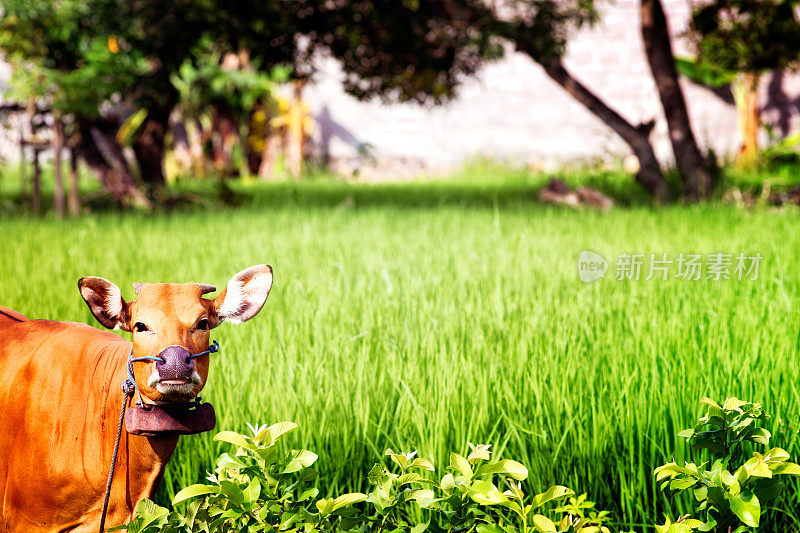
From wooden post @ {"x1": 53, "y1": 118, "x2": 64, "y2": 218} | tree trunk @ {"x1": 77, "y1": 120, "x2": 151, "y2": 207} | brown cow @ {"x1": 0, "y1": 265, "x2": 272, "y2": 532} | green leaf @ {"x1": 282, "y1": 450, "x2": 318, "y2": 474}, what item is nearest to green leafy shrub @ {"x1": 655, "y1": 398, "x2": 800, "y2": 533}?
green leaf @ {"x1": 282, "y1": 450, "x2": 318, "y2": 474}

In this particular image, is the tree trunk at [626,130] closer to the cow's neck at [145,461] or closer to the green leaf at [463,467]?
the green leaf at [463,467]

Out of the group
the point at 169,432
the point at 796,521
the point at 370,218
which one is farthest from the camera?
the point at 370,218

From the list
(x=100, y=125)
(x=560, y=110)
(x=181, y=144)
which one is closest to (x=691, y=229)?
(x=100, y=125)

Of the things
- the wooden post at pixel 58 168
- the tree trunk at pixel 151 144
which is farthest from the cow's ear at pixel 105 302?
the tree trunk at pixel 151 144

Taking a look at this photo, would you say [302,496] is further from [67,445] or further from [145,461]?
[67,445]

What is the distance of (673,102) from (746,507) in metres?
6.44

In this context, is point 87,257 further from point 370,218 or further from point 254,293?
point 254,293

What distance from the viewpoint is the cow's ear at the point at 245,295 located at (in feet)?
3.62

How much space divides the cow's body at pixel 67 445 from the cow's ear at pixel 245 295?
207 millimetres

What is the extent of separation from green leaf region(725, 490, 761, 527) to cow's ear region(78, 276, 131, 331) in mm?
1065

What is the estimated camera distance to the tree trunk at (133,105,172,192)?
8.02m

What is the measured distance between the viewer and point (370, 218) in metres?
5.80

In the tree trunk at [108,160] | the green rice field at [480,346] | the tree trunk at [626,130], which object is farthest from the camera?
the tree trunk at [626,130]

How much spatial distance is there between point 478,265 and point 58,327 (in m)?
2.55
